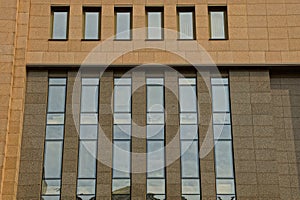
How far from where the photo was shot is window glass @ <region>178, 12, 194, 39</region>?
2559 centimetres

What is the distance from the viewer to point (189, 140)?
23906 millimetres

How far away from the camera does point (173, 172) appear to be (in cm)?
2338

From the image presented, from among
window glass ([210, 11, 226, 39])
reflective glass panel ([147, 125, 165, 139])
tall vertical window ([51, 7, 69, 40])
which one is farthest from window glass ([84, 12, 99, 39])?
window glass ([210, 11, 226, 39])

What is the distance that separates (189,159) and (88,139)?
14.8 feet

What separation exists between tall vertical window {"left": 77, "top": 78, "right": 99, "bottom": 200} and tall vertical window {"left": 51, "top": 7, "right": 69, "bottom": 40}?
2498 mm

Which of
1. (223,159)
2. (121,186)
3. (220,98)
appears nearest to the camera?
(121,186)

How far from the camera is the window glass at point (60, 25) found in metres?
25.6

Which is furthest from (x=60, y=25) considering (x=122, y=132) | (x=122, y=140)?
(x=122, y=140)

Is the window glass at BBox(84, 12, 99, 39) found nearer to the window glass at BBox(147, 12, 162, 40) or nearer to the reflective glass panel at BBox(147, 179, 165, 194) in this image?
the window glass at BBox(147, 12, 162, 40)

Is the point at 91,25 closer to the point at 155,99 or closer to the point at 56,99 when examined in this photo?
the point at 56,99

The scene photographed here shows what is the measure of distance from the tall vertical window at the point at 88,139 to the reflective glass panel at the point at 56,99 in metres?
0.88

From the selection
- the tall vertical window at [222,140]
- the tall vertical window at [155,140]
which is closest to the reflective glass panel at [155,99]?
the tall vertical window at [155,140]

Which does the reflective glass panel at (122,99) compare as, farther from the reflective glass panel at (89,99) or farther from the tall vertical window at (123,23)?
the tall vertical window at (123,23)

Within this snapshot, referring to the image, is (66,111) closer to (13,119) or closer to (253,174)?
(13,119)
